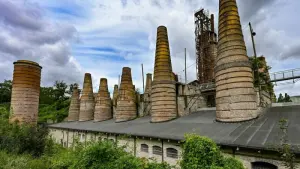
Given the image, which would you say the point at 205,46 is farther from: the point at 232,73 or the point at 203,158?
the point at 203,158

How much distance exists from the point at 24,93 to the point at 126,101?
12.7 metres

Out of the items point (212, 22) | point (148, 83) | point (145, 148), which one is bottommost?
point (145, 148)

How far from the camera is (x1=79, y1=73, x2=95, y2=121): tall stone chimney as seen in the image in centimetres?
3238

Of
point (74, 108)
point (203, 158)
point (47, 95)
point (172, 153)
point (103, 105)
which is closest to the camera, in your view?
point (203, 158)

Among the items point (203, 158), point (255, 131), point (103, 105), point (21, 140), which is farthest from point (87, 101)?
point (203, 158)

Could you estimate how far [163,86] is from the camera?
18844 mm

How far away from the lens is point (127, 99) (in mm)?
24297

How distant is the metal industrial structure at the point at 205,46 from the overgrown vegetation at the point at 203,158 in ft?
70.4

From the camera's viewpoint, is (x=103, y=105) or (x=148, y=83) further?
(x=148, y=83)

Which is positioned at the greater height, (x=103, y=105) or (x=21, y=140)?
(x=103, y=105)

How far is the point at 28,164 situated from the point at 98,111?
17131mm

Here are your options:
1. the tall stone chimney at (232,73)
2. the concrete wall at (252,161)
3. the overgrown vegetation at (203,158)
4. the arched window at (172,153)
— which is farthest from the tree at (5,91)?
the concrete wall at (252,161)

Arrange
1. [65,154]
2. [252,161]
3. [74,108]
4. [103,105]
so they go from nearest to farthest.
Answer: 1. [252,161]
2. [65,154]
3. [103,105]
4. [74,108]

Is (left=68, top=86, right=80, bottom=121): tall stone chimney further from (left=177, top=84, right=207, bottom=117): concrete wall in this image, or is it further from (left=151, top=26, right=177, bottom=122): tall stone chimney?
(left=177, top=84, right=207, bottom=117): concrete wall
